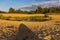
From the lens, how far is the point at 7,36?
8.98m

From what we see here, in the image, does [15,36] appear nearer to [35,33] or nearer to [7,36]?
[7,36]

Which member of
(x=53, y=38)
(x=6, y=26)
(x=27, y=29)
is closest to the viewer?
(x=53, y=38)

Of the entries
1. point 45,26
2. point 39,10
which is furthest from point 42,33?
point 39,10

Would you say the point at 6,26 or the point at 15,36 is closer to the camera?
the point at 15,36

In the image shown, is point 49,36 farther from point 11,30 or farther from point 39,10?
point 39,10

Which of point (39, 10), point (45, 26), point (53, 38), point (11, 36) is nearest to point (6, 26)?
point (11, 36)

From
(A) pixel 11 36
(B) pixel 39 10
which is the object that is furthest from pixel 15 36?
(B) pixel 39 10

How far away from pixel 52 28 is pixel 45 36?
98cm

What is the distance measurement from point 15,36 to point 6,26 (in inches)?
49.9

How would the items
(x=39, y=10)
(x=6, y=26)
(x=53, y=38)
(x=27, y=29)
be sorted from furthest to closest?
1. (x=39, y=10)
2. (x=6, y=26)
3. (x=27, y=29)
4. (x=53, y=38)

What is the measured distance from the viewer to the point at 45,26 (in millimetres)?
10086

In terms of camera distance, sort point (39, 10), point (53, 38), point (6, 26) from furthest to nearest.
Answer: point (39, 10) → point (6, 26) → point (53, 38)

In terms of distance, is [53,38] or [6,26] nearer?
[53,38]

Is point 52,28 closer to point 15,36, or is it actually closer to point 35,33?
point 35,33
